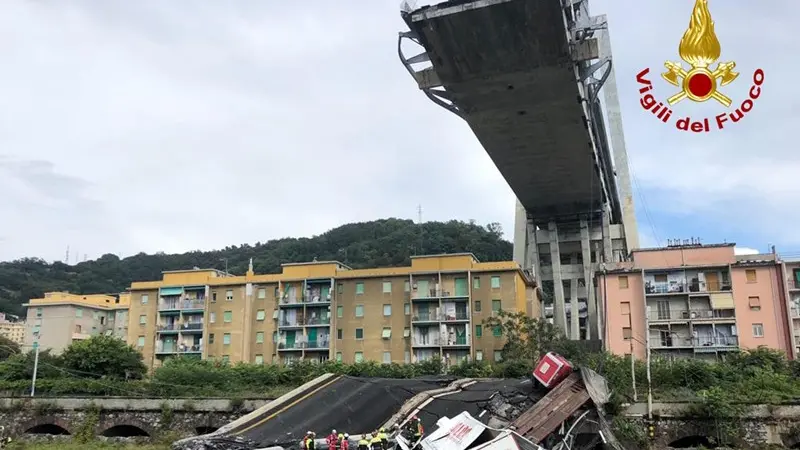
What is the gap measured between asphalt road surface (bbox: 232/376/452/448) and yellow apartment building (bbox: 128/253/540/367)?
2521 centimetres

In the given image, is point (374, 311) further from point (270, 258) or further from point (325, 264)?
point (270, 258)

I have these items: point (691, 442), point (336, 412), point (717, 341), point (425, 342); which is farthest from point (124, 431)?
point (717, 341)

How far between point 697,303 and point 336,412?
30327mm

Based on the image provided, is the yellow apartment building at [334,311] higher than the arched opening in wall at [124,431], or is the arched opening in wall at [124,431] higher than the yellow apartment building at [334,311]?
Result: the yellow apartment building at [334,311]

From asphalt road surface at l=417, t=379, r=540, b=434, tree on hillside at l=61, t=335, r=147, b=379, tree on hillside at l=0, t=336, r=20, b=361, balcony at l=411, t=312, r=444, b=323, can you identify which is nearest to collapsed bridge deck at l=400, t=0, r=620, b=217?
balcony at l=411, t=312, r=444, b=323

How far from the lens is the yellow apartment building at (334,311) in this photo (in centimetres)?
4503

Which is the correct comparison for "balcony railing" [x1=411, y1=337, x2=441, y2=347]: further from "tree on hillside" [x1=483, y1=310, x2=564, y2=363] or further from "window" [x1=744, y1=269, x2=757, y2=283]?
"window" [x1=744, y1=269, x2=757, y2=283]

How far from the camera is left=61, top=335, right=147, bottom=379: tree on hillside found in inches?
1564

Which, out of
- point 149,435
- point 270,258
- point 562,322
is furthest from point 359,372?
point 270,258

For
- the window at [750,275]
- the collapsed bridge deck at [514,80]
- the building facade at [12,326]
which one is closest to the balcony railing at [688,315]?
the window at [750,275]

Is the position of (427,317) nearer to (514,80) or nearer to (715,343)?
(715,343)

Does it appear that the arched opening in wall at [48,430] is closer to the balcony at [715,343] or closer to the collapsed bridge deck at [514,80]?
the collapsed bridge deck at [514,80]

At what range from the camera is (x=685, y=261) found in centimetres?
4122

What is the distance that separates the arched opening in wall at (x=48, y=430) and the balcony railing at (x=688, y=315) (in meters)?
32.3
